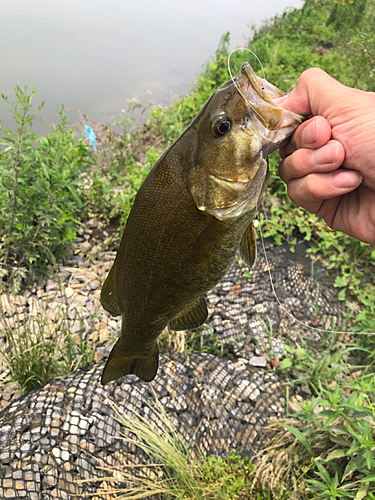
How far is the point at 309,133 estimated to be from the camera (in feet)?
4.46

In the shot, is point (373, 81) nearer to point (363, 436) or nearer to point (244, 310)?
point (244, 310)

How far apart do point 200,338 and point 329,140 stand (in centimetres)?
229

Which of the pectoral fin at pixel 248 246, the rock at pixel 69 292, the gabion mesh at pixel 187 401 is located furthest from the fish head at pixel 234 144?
the rock at pixel 69 292

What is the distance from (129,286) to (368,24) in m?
11.0

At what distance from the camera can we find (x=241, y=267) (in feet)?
12.6

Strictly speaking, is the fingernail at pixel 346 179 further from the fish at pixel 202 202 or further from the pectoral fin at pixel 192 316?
the pectoral fin at pixel 192 316

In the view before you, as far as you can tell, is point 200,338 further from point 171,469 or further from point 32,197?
point 32,197

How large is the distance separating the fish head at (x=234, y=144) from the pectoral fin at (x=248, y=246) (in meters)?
0.27

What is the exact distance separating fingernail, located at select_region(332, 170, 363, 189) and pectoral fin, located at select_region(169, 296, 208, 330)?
2.67ft

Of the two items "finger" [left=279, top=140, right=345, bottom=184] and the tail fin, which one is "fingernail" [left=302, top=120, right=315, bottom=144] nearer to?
"finger" [left=279, top=140, right=345, bottom=184]

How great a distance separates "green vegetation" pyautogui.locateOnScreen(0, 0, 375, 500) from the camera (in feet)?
6.89

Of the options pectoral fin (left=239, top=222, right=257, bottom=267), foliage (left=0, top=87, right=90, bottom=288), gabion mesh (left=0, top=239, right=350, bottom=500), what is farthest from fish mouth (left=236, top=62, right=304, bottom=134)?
foliage (left=0, top=87, right=90, bottom=288)

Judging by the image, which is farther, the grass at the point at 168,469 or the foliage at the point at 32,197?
the foliage at the point at 32,197

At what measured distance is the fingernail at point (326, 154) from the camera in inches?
54.4
